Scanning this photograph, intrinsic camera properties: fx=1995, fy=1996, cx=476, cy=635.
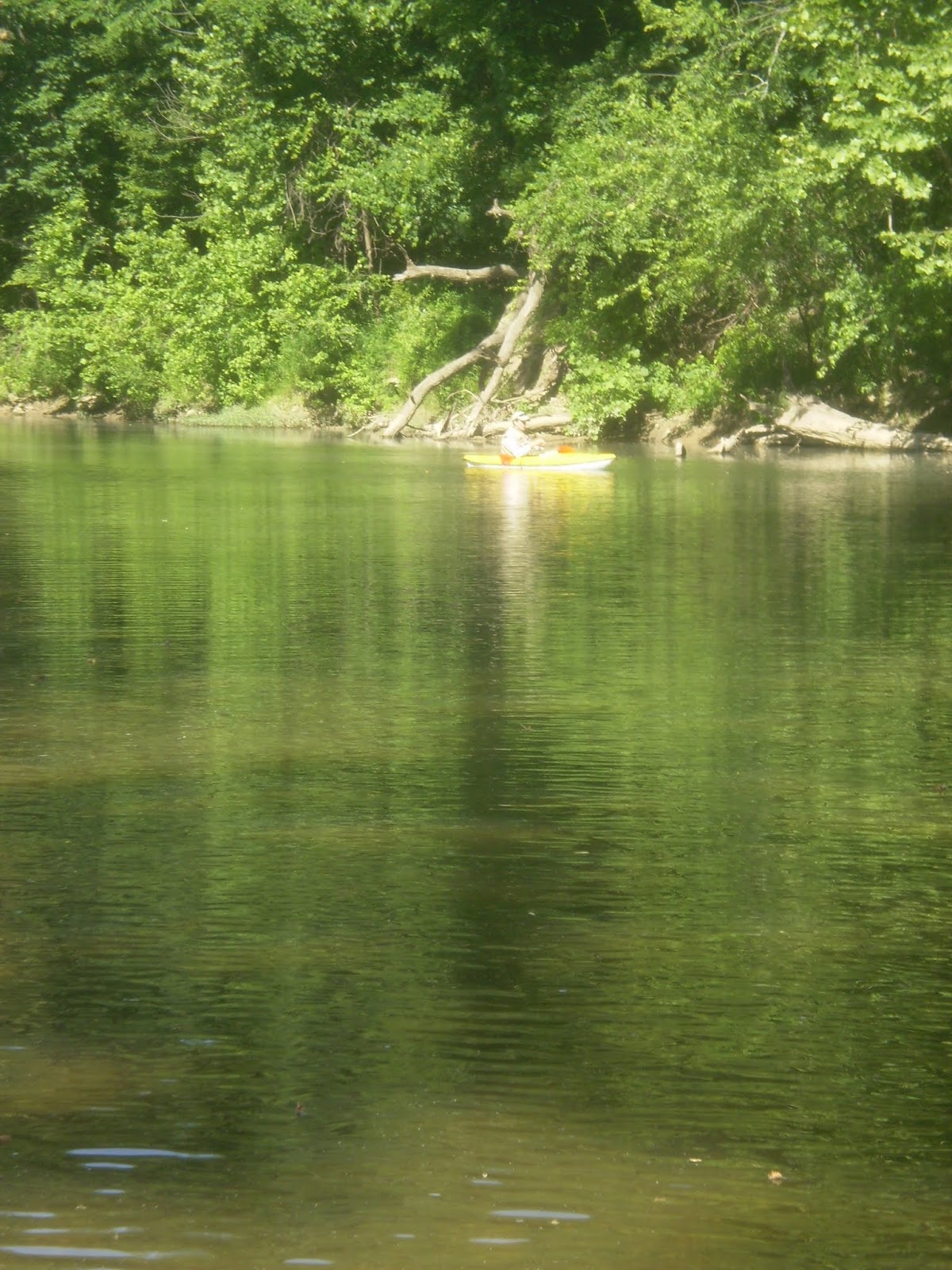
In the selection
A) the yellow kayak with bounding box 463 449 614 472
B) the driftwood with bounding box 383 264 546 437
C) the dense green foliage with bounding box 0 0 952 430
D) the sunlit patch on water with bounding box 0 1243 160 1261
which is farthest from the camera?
the driftwood with bounding box 383 264 546 437

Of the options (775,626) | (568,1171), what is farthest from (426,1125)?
(775,626)

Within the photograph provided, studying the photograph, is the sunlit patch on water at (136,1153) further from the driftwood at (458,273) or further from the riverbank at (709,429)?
the driftwood at (458,273)

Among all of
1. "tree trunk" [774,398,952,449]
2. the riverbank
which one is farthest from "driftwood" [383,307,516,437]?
"tree trunk" [774,398,952,449]

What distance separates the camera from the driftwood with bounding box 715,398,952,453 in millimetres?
41750

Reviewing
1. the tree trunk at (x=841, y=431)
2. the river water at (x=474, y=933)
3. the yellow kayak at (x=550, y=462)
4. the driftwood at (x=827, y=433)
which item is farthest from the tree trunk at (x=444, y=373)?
the river water at (x=474, y=933)

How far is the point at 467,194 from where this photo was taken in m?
50.9

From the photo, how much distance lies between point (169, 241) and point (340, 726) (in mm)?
50580

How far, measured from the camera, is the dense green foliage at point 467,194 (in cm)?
3881

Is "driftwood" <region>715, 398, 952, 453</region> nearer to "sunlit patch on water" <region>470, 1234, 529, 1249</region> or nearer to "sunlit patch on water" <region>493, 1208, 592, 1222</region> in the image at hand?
"sunlit patch on water" <region>493, 1208, 592, 1222</region>

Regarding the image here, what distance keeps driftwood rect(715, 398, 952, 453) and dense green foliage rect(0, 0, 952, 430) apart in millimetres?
1060

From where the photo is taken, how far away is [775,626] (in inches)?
601

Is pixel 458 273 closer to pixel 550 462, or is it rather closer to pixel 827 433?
pixel 827 433

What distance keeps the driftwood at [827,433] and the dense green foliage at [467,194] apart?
3.48 feet

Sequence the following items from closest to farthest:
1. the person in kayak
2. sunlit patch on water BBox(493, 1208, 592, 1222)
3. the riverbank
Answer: sunlit patch on water BBox(493, 1208, 592, 1222) → the person in kayak → the riverbank
